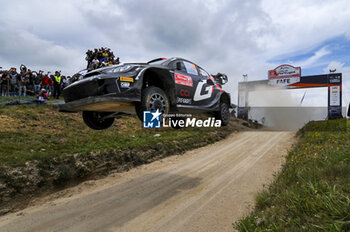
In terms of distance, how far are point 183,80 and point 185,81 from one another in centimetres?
6

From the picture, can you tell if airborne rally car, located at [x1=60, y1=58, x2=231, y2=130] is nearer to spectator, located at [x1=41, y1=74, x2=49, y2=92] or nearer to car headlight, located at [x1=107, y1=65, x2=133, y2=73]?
car headlight, located at [x1=107, y1=65, x2=133, y2=73]

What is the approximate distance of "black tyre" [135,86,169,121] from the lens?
3.24 metres

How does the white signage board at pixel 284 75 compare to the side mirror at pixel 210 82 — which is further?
the white signage board at pixel 284 75

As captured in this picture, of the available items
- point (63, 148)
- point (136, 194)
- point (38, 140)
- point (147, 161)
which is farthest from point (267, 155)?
point (38, 140)

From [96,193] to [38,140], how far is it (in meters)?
3.52

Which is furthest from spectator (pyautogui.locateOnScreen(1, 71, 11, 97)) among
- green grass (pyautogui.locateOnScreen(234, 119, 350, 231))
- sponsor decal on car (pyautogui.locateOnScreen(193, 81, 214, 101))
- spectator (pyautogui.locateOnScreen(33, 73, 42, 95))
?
green grass (pyautogui.locateOnScreen(234, 119, 350, 231))

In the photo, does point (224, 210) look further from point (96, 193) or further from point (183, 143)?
point (183, 143)

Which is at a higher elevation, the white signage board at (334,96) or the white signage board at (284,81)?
the white signage board at (284,81)

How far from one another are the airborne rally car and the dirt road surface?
3294 mm

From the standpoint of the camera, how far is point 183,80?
400 centimetres

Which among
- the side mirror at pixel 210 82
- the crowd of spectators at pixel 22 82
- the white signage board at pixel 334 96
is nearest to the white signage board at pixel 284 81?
the white signage board at pixel 334 96

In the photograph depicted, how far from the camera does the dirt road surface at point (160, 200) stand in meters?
6.07

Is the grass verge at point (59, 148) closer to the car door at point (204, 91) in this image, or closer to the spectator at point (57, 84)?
the spectator at point (57, 84)

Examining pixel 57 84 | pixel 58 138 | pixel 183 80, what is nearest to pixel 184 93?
pixel 183 80
